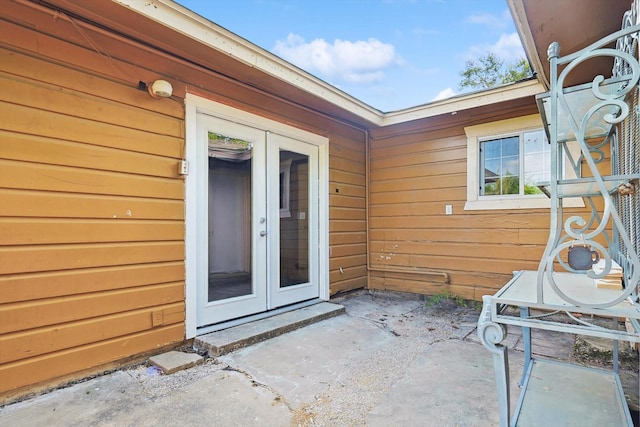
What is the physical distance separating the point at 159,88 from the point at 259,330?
84.5 inches

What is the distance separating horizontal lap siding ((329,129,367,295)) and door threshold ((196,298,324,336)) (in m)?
0.56

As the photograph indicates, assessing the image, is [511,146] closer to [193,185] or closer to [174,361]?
[193,185]

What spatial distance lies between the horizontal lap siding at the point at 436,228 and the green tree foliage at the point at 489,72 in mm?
8707

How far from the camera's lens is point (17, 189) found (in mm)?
2016

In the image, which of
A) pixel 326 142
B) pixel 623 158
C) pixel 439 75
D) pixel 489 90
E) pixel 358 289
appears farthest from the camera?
pixel 439 75

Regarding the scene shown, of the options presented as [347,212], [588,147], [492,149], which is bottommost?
[347,212]

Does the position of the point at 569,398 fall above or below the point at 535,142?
below

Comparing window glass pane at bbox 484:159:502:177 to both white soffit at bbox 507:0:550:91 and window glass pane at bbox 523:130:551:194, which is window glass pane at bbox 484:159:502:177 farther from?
white soffit at bbox 507:0:550:91

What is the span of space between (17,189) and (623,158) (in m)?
3.32

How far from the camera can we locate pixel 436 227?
4.36 m

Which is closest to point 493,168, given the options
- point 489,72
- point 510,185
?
point 510,185

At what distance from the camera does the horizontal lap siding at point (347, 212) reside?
4.34 m

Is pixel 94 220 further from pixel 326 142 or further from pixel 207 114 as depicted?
pixel 326 142

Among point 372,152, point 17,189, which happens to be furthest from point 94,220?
point 372,152
